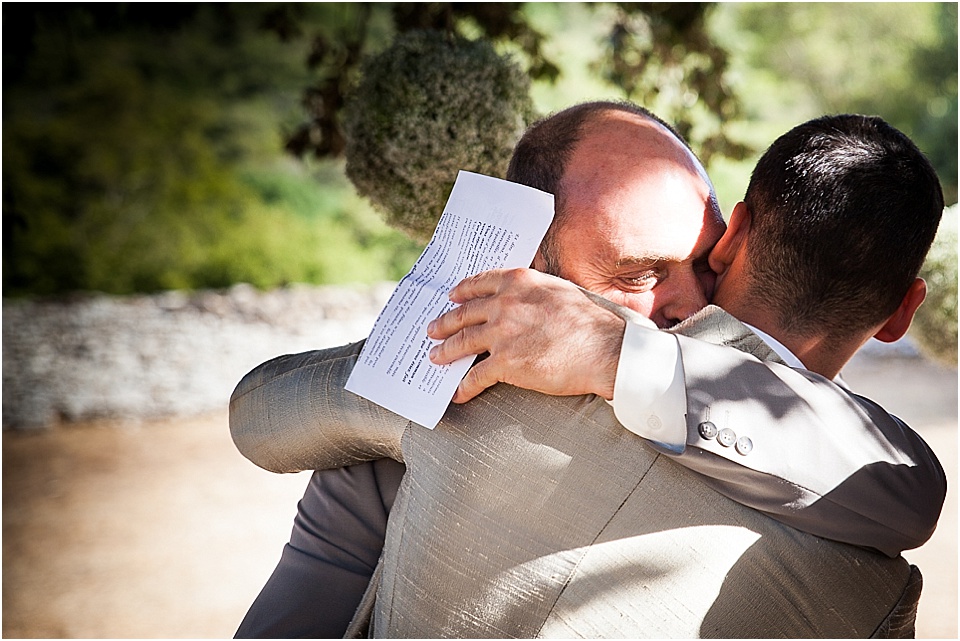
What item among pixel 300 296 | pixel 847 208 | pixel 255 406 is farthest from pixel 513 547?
pixel 300 296

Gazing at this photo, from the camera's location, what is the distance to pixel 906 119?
1773 cm

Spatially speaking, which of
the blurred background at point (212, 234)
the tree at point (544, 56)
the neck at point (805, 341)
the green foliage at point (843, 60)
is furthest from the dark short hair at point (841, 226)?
the green foliage at point (843, 60)

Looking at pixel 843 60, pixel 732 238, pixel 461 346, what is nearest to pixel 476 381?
pixel 461 346

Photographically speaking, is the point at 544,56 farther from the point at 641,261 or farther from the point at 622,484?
the point at 622,484

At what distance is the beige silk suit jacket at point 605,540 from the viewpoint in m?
1.41

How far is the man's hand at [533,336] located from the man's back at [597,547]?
52 mm

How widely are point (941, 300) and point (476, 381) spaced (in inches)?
55.4

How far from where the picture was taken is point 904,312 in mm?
1773

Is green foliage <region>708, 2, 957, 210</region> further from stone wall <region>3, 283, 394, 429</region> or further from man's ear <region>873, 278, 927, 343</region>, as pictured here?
man's ear <region>873, 278, 927, 343</region>

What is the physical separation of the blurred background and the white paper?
508mm

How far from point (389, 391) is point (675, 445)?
51 centimetres

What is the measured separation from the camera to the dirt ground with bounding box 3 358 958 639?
6.95 meters

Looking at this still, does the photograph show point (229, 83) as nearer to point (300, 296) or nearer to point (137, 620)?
point (300, 296)

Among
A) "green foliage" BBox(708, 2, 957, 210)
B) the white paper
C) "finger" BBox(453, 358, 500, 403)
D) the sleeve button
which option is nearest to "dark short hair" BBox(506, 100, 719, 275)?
the white paper
